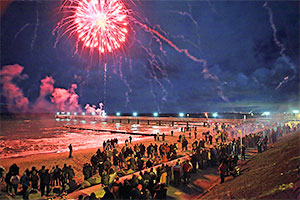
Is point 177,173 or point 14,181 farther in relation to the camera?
point 177,173

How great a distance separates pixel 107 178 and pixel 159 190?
8.21 feet

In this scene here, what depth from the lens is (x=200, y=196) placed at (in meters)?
8.67

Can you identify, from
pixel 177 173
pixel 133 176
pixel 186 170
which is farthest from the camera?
pixel 186 170

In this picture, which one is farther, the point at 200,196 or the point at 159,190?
the point at 200,196

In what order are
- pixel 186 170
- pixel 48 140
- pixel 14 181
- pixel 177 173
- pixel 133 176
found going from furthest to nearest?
1. pixel 48 140
2. pixel 186 170
3. pixel 177 173
4. pixel 14 181
5. pixel 133 176

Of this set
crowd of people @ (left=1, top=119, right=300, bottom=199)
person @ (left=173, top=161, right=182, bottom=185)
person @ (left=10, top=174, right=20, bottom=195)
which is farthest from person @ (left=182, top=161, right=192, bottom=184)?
person @ (left=10, top=174, right=20, bottom=195)

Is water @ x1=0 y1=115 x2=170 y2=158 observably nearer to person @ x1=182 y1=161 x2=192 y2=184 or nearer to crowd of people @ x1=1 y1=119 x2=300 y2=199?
crowd of people @ x1=1 y1=119 x2=300 y2=199

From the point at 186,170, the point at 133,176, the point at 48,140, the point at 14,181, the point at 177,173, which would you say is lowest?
the point at 48,140

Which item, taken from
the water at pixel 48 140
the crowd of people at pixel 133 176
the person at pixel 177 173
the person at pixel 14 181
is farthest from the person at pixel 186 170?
the water at pixel 48 140

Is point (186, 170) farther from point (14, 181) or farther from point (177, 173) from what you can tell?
point (14, 181)

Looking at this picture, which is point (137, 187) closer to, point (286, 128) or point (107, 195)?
point (107, 195)

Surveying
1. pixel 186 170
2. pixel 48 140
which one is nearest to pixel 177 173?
pixel 186 170

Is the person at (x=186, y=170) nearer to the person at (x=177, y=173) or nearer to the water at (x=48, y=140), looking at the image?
the person at (x=177, y=173)

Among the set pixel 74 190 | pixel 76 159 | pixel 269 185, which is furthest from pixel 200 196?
pixel 76 159
